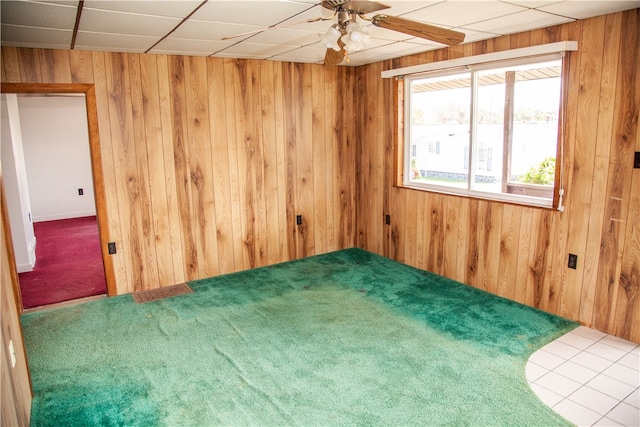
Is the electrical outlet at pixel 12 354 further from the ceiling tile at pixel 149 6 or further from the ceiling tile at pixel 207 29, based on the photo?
the ceiling tile at pixel 207 29

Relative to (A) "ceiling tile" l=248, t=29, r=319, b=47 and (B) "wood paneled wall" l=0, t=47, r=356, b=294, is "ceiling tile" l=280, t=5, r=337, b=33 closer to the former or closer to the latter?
(A) "ceiling tile" l=248, t=29, r=319, b=47

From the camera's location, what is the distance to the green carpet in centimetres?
239

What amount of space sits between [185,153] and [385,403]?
2989mm

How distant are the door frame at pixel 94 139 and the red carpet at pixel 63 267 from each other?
384 millimetres

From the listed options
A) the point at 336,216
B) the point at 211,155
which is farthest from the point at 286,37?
the point at 336,216

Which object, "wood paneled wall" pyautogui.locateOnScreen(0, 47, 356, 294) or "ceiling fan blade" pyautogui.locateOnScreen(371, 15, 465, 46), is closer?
"ceiling fan blade" pyautogui.locateOnScreen(371, 15, 465, 46)

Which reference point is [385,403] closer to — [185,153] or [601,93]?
[601,93]

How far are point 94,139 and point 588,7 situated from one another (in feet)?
12.7

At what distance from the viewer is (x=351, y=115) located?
5.23 metres

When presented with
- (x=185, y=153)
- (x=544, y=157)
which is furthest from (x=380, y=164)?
(x=185, y=153)

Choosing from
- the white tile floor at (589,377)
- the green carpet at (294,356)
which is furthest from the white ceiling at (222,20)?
the white tile floor at (589,377)

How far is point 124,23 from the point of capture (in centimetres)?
283

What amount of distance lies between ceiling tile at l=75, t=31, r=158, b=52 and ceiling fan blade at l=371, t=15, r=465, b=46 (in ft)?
6.55

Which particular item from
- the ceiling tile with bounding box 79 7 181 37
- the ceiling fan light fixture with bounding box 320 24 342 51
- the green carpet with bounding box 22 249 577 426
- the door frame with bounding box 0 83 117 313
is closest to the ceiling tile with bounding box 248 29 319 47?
the ceiling tile with bounding box 79 7 181 37
